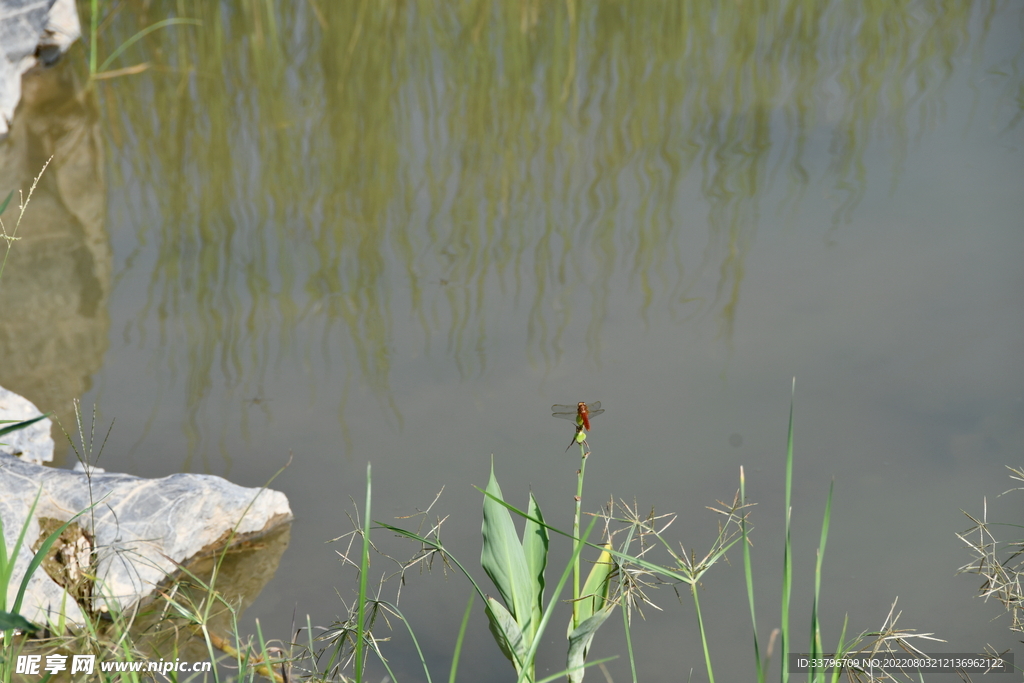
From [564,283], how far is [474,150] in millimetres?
1032

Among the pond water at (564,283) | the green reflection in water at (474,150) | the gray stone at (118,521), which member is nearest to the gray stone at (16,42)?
the pond water at (564,283)

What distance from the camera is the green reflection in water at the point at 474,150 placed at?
9.32ft

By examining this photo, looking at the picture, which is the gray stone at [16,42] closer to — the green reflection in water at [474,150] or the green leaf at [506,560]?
the green reflection in water at [474,150]

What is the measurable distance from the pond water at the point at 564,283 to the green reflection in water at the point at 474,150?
17mm

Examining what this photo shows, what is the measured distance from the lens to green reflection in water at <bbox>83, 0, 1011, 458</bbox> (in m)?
2.84

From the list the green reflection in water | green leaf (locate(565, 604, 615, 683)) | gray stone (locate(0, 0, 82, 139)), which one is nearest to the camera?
green leaf (locate(565, 604, 615, 683))

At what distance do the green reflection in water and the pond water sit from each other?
0.06 feet

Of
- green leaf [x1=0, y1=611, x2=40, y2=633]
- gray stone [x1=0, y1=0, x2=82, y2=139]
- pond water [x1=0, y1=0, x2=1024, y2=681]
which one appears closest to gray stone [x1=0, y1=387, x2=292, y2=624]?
pond water [x1=0, y1=0, x2=1024, y2=681]

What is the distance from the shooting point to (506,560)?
1432mm

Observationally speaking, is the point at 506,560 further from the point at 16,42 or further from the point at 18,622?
the point at 16,42

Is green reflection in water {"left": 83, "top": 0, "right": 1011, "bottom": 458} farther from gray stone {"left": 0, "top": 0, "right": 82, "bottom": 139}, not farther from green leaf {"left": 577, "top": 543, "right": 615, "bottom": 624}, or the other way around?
green leaf {"left": 577, "top": 543, "right": 615, "bottom": 624}

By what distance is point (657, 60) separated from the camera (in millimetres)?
4172

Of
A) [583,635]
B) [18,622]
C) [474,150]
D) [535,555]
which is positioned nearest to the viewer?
[18,622]

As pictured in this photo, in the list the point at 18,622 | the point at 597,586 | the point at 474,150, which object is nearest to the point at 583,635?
the point at 597,586
